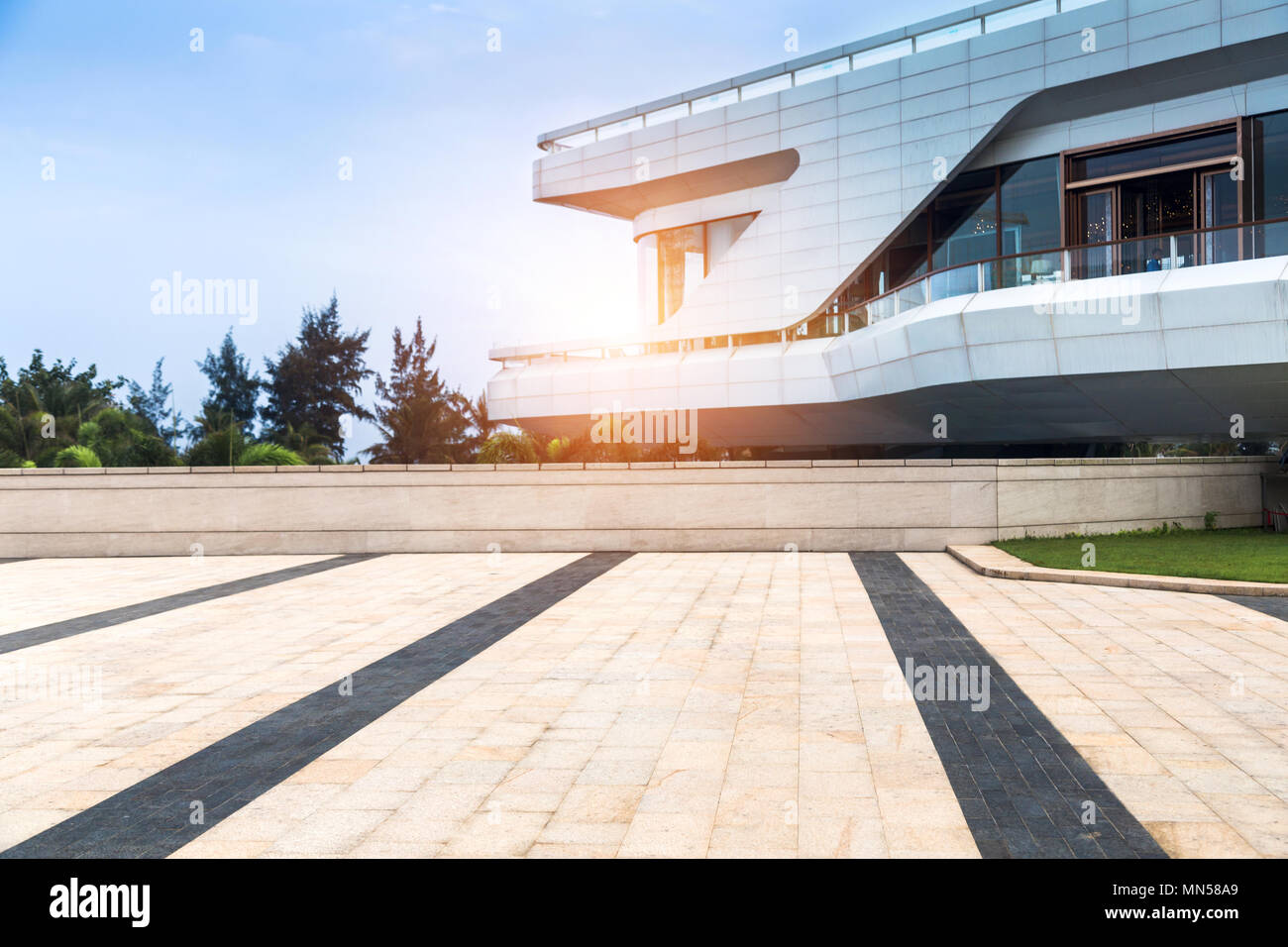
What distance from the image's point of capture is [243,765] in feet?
18.6

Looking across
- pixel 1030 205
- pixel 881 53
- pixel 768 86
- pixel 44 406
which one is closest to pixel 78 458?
pixel 768 86

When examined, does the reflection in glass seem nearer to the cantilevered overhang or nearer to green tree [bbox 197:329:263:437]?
the cantilevered overhang

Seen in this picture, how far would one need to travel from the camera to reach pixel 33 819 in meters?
4.80

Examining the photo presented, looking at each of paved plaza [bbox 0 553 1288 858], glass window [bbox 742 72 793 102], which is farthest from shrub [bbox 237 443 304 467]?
glass window [bbox 742 72 793 102]

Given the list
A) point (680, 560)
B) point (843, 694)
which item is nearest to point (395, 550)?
point (680, 560)

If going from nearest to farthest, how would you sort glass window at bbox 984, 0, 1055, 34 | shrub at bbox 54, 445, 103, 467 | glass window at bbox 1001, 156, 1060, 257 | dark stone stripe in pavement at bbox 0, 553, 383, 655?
dark stone stripe in pavement at bbox 0, 553, 383, 655 < shrub at bbox 54, 445, 103, 467 < glass window at bbox 984, 0, 1055, 34 < glass window at bbox 1001, 156, 1060, 257

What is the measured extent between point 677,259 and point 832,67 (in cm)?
961

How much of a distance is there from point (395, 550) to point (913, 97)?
2093 cm

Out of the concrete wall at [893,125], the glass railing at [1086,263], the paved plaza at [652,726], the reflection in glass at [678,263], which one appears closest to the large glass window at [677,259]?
the reflection in glass at [678,263]

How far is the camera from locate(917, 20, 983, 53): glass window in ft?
89.6

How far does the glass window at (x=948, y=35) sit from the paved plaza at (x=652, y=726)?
70.0ft

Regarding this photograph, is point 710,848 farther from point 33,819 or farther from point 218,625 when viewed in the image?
point 218,625

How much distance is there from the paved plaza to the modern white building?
11.3 metres

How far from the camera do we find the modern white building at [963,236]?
68.8ft
